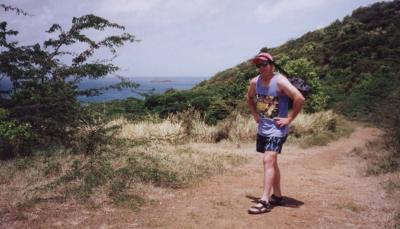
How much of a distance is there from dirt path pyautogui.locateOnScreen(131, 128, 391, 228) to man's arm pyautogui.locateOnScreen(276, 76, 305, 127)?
3.62 ft

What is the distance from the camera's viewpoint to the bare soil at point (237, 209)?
5.21 meters

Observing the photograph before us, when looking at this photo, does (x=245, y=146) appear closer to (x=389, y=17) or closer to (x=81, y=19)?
(x=81, y=19)

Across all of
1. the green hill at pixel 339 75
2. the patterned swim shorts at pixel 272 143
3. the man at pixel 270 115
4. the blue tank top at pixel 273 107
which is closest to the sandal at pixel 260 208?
the man at pixel 270 115

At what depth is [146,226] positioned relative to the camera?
5121 millimetres

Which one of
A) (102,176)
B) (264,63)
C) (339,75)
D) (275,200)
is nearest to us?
(264,63)

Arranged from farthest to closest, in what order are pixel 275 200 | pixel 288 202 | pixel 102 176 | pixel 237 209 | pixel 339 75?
1. pixel 339 75
2. pixel 102 176
3. pixel 288 202
4. pixel 275 200
5. pixel 237 209

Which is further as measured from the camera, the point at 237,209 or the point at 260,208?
the point at 237,209

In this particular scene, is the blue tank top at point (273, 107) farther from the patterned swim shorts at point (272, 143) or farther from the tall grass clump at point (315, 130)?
the tall grass clump at point (315, 130)

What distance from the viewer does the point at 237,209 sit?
575 cm

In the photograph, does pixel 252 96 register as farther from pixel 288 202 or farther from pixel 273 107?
pixel 288 202

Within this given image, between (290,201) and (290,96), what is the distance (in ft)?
5.15

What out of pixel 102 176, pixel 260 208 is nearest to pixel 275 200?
pixel 260 208

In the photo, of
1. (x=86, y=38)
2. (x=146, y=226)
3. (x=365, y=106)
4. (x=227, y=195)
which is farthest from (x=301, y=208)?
(x=365, y=106)

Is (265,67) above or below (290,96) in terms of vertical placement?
above
